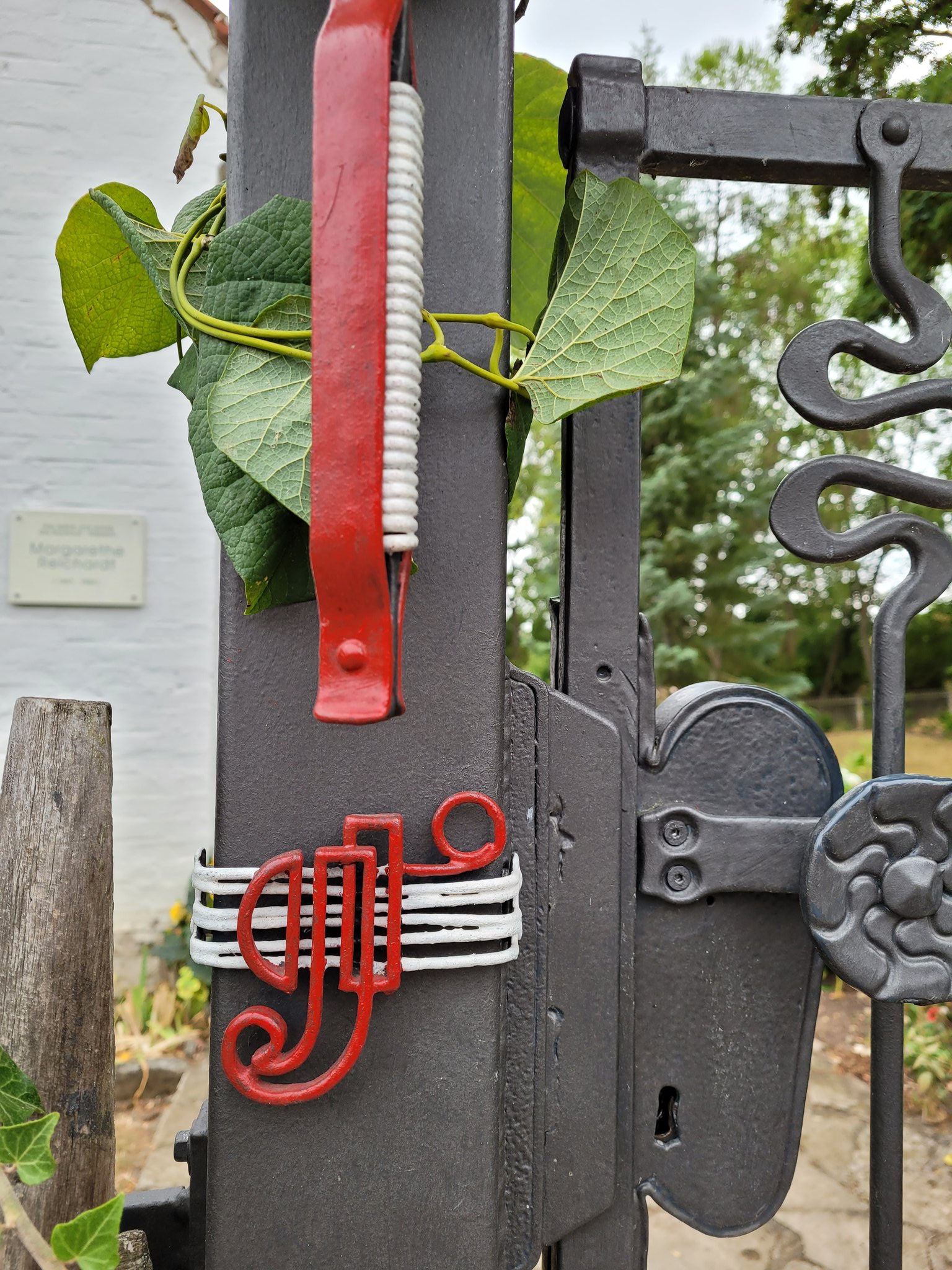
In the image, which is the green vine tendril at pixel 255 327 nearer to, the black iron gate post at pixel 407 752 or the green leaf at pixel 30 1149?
the black iron gate post at pixel 407 752

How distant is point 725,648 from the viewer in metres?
5.80

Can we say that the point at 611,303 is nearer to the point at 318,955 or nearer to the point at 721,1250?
the point at 318,955

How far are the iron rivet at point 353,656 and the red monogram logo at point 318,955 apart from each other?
0.41 feet

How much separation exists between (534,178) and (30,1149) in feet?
2.13

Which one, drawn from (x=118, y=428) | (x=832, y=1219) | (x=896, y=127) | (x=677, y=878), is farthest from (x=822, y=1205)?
(x=118, y=428)

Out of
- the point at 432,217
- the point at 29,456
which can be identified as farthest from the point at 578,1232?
the point at 29,456

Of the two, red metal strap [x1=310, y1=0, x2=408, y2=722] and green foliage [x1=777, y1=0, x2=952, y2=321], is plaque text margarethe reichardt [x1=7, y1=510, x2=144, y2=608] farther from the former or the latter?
red metal strap [x1=310, y1=0, x2=408, y2=722]

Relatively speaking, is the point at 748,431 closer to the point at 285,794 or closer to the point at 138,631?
the point at 138,631

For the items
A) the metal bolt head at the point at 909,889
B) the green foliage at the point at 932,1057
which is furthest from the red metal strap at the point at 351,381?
the green foliage at the point at 932,1057

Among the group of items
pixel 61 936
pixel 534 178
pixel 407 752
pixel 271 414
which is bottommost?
pixel 61 936

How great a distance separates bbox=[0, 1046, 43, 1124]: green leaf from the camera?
452mm

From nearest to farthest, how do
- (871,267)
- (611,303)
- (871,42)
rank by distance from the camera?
(611,303) → (871,267) → (871,42)

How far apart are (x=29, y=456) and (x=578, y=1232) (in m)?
2.50

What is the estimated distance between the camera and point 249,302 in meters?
0.44
